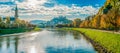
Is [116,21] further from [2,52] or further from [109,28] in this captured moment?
[2,52]

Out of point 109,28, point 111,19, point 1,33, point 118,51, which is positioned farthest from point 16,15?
point 118,51

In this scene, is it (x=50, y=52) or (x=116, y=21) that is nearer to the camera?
(x=50, y=52)

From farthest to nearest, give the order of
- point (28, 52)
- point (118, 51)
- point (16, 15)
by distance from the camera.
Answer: point (16, 15), point (28, 52), point (118, 51)

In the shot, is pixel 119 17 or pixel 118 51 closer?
pixel 118 51

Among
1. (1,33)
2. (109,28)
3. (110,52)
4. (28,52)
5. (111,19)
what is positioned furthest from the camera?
(1,33)

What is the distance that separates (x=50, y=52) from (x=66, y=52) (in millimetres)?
2056

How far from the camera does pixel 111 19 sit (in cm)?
6344

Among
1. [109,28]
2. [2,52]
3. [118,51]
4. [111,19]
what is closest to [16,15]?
[109,28]

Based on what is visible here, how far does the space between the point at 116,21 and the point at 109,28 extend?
67.6 feet

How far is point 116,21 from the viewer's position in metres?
60.0

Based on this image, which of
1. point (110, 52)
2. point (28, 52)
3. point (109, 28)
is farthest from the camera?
point (109, 28)

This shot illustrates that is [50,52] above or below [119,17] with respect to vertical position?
below

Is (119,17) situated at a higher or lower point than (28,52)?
higher

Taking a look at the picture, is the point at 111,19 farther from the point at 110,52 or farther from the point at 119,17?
the point at 110,52
